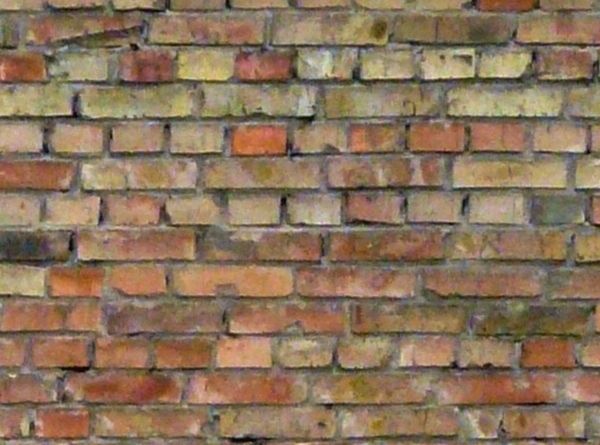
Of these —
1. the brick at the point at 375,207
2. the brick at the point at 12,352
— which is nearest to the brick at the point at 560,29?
the brick at the point at 375,207

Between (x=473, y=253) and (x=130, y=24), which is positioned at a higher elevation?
(x=130, y=24)

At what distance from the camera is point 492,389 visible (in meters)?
1.99

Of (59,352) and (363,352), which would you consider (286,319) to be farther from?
(59,352)

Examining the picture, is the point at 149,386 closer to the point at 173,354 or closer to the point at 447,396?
the point at 173,354

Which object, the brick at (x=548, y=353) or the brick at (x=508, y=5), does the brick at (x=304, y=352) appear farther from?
the brick at (x=508, y=5)

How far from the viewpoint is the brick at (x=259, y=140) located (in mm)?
1984

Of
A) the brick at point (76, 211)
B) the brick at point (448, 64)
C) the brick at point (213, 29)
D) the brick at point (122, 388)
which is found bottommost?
the brick at point (122, 388)

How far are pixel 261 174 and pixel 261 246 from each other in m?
0.16

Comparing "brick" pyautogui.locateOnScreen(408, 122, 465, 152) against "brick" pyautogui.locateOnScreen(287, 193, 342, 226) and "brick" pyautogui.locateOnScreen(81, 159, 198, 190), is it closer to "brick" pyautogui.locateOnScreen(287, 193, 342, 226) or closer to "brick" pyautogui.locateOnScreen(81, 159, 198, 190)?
"brick" pyautogui.locateOnScreen(287, 193, 342, 226)

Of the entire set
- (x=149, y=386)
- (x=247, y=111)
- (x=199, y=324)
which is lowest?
(x=149, y=386)

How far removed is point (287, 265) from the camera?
1987mm

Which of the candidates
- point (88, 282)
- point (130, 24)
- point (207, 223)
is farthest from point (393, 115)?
point (88, 282)

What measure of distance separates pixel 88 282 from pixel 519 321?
95 cm

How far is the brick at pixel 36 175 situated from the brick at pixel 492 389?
940 mm
